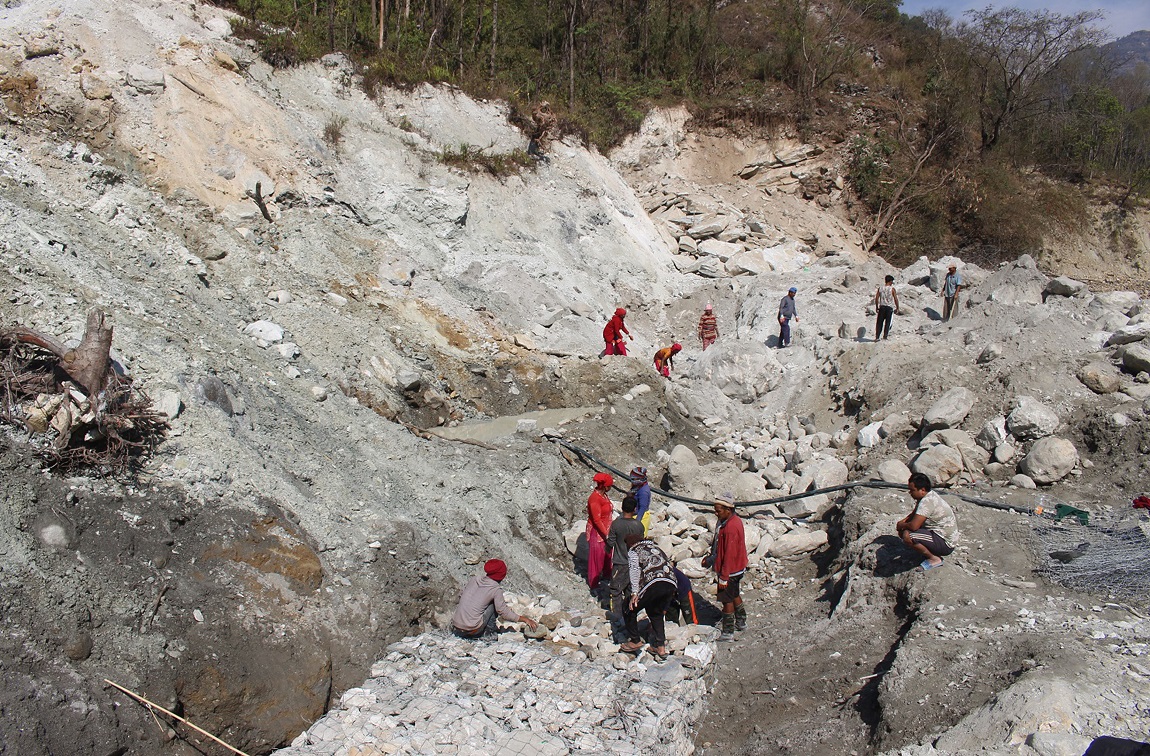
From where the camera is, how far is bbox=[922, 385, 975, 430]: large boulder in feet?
29.7

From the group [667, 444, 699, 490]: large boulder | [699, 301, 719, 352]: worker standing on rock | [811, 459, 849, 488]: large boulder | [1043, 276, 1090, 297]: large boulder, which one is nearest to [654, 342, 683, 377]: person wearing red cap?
[699, 301, 719, 352]: worker standing on rock

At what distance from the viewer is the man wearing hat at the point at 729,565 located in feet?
20.3

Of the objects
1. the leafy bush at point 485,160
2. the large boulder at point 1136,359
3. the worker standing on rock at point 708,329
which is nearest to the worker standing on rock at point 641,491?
the large boulder at point 1136,359

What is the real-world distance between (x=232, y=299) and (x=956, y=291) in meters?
12.1

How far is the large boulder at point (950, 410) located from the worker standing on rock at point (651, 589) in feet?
17.2

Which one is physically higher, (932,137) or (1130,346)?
(932,137)

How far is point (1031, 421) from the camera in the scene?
8.23 m

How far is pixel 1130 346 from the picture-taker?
351 inches

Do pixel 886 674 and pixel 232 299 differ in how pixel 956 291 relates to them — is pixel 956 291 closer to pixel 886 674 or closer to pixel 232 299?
pixel 886 674

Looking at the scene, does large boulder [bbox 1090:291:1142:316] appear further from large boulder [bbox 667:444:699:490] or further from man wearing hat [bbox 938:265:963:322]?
large boulder [bbox 667:444:699:490]

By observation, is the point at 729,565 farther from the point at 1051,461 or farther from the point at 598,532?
the point at 1051,461

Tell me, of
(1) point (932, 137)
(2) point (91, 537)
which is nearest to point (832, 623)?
(2) point (91, 537)

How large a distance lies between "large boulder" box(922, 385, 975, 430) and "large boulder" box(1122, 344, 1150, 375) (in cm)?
179

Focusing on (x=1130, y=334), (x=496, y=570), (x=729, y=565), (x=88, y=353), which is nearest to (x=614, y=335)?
(x=729, y=565)
